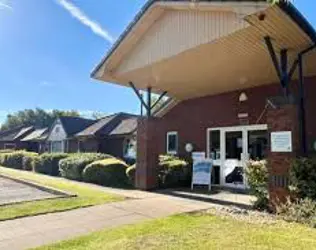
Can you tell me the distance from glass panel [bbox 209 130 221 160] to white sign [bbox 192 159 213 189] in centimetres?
141

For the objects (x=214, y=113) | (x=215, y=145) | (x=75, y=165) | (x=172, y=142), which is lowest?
(x=75, y=165)

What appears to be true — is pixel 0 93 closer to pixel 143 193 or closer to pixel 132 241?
pixel 143 193

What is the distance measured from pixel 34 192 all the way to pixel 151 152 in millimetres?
4524

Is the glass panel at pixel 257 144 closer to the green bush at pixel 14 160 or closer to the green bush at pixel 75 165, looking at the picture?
the green bush at pixel 75 165

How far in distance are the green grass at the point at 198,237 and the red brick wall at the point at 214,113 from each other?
241 inches

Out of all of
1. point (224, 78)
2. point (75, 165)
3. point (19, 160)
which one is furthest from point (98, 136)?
point (224, 78)

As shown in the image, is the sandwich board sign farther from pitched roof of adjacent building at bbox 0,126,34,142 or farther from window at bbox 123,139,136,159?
pitched roof of adjacent building at bbox 0,126,34,142

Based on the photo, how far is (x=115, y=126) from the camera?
1220 inches

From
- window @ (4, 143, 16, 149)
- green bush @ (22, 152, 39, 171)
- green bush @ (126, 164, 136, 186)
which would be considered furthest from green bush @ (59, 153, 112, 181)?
window @ (4, 143, 16, 149)

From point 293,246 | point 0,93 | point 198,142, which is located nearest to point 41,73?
point 0,93

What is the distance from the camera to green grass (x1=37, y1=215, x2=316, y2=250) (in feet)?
21.6

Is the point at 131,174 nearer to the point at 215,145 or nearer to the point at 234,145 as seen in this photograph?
the point at 215,145

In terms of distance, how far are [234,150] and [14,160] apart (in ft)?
70.9

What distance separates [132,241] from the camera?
6887 mm
